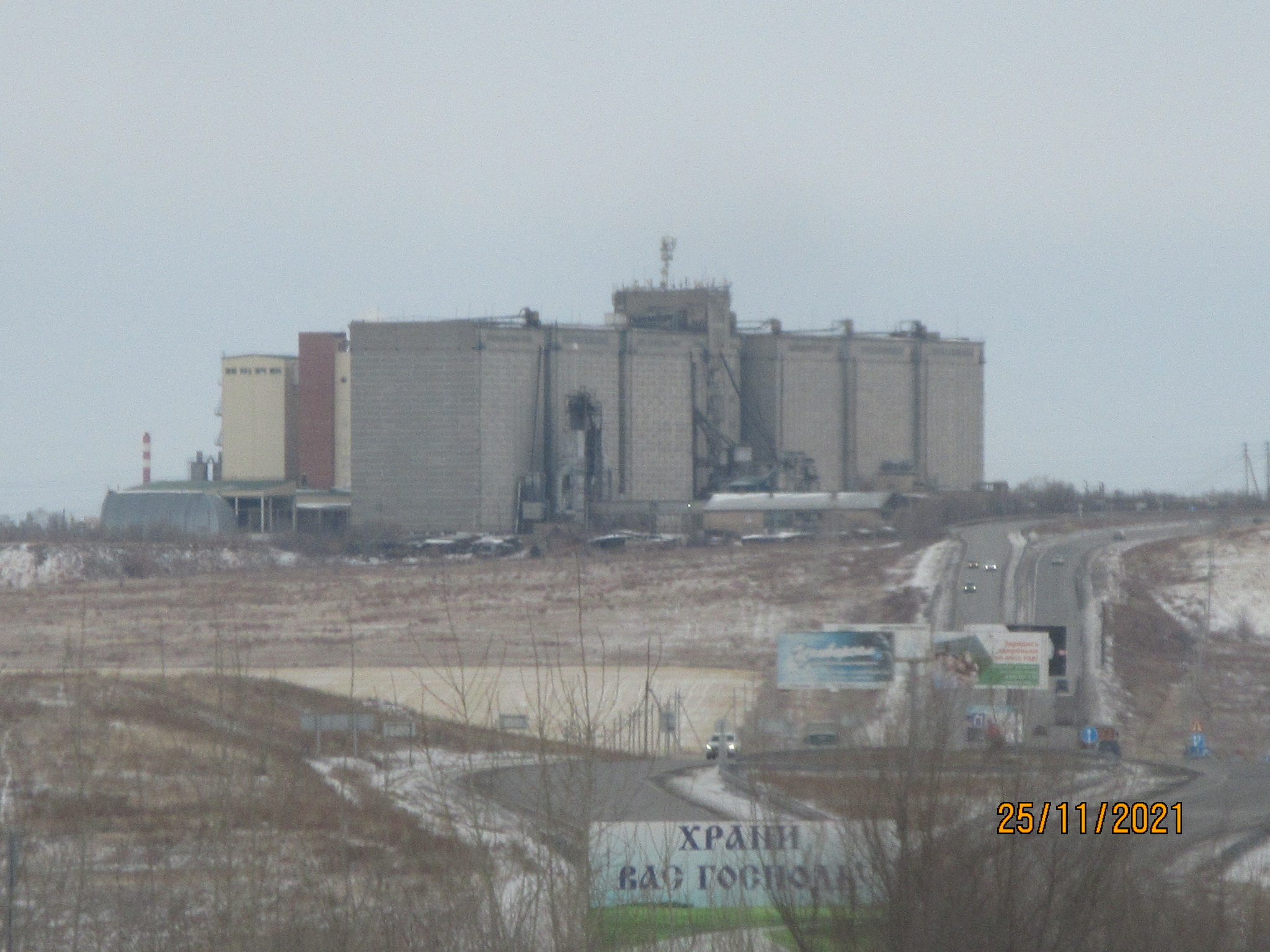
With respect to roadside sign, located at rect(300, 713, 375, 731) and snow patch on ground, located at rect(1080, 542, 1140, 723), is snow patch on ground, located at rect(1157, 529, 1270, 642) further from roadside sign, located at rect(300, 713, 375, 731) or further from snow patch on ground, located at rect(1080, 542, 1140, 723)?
roadside sign, located at rect(300, 713, 375, 731)

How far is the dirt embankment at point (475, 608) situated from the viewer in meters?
47.8

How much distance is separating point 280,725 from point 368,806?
1103cm

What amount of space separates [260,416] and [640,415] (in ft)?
70.6

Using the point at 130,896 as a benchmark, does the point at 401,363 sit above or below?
above

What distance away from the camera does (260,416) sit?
8925 centimetres

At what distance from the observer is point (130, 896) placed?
49.5 feet

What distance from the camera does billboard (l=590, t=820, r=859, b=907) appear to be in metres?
12.8

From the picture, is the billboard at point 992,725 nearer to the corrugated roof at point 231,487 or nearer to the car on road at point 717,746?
the car on road at point 717,746

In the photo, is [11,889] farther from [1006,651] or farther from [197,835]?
[1006,651]

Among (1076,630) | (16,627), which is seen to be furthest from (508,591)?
(1076,630)

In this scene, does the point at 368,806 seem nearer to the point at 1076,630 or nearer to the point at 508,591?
the point at 1076,630

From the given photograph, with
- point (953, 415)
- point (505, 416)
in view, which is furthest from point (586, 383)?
point (953, 415)
